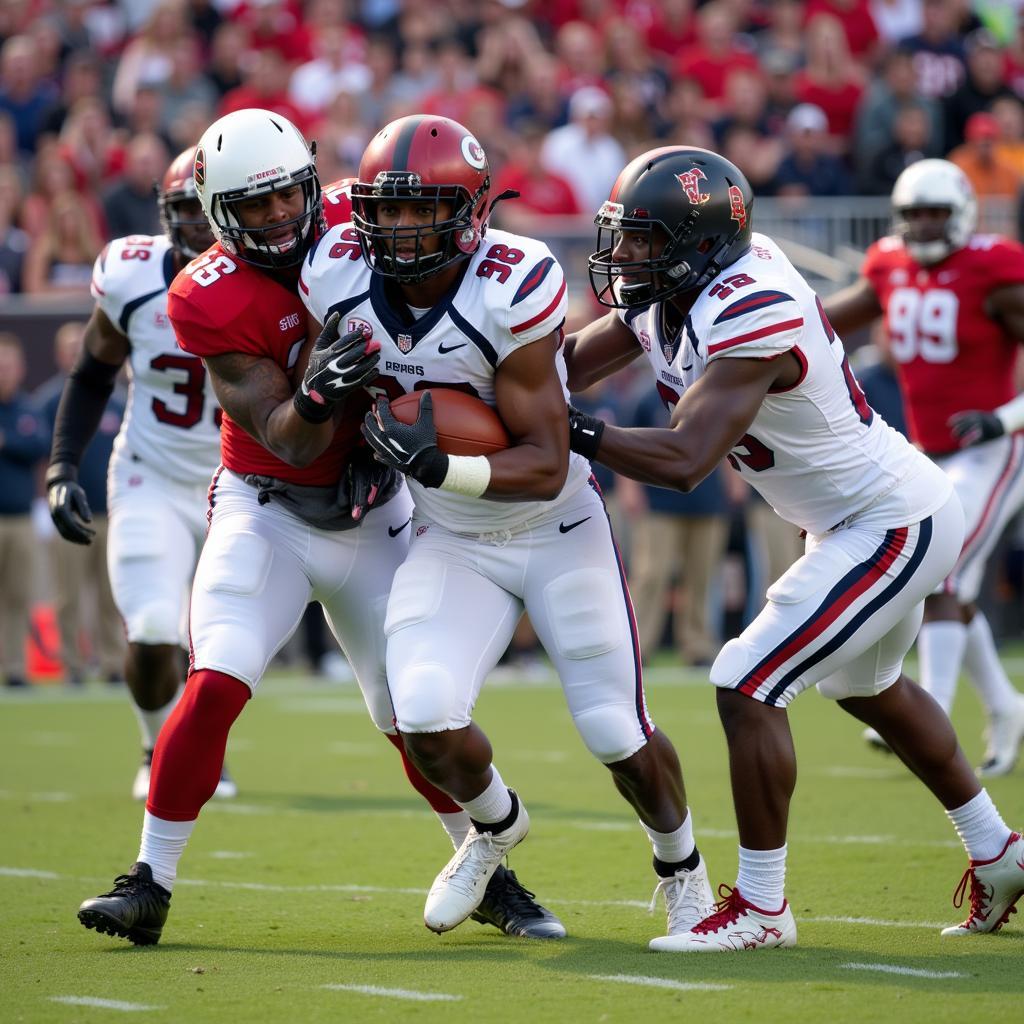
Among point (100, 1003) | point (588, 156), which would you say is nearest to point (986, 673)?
point (100, 1003)

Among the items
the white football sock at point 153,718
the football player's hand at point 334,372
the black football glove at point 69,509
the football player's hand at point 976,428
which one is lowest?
the white football sock at point 153,718

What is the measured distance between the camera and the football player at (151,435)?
569cm

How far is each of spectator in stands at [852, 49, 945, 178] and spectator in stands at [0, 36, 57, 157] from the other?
18.9 feet

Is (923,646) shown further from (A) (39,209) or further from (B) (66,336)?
(A) (39,209)

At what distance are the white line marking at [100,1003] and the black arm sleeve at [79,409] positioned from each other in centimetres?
230

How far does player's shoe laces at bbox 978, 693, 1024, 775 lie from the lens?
21.5 ft

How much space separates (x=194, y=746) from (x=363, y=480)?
2.45ft

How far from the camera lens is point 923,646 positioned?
6406 millimetres

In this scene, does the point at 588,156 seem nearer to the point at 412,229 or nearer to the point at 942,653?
the point at 942,653

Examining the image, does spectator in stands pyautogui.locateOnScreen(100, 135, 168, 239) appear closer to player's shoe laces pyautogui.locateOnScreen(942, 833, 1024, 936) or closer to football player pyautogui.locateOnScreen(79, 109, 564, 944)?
football player pyautogui.locateOnScreen(79, 109, 564, 944)

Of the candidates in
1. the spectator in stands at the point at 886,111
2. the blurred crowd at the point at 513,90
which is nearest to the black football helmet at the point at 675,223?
the blurred crowd at the point at 513,90

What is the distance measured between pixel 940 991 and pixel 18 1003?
5.86 feet

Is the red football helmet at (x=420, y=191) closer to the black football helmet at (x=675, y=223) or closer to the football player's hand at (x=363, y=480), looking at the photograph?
the black football helmet at (x=675, y=223)

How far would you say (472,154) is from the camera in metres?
4.08
